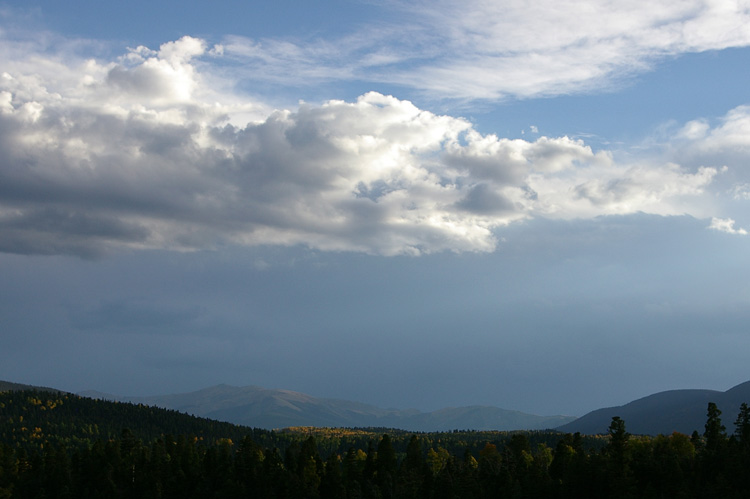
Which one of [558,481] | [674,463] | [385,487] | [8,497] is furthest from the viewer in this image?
[8,497]

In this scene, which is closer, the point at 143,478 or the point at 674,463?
the point at 674,463

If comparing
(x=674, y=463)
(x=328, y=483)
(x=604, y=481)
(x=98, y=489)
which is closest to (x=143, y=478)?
(x=98, y=489)

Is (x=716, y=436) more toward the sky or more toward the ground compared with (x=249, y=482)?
more toward the sky

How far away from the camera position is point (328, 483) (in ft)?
588

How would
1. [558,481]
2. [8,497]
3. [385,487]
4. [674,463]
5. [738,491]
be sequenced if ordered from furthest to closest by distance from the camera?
[8,497], [385,487], [558,481], [674,463], [738,491]

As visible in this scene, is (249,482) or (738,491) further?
(249,482)

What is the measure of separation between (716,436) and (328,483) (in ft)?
313

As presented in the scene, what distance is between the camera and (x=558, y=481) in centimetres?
16338

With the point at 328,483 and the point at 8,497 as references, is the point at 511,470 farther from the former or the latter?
the point at 8,497

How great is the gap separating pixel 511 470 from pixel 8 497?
130 m

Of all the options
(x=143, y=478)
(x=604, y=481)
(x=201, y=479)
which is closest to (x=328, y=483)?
(x=201, y=479)

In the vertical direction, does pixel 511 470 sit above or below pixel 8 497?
above

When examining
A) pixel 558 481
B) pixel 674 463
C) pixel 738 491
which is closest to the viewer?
pixel 738 491

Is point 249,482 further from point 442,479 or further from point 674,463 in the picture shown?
point 674,463
